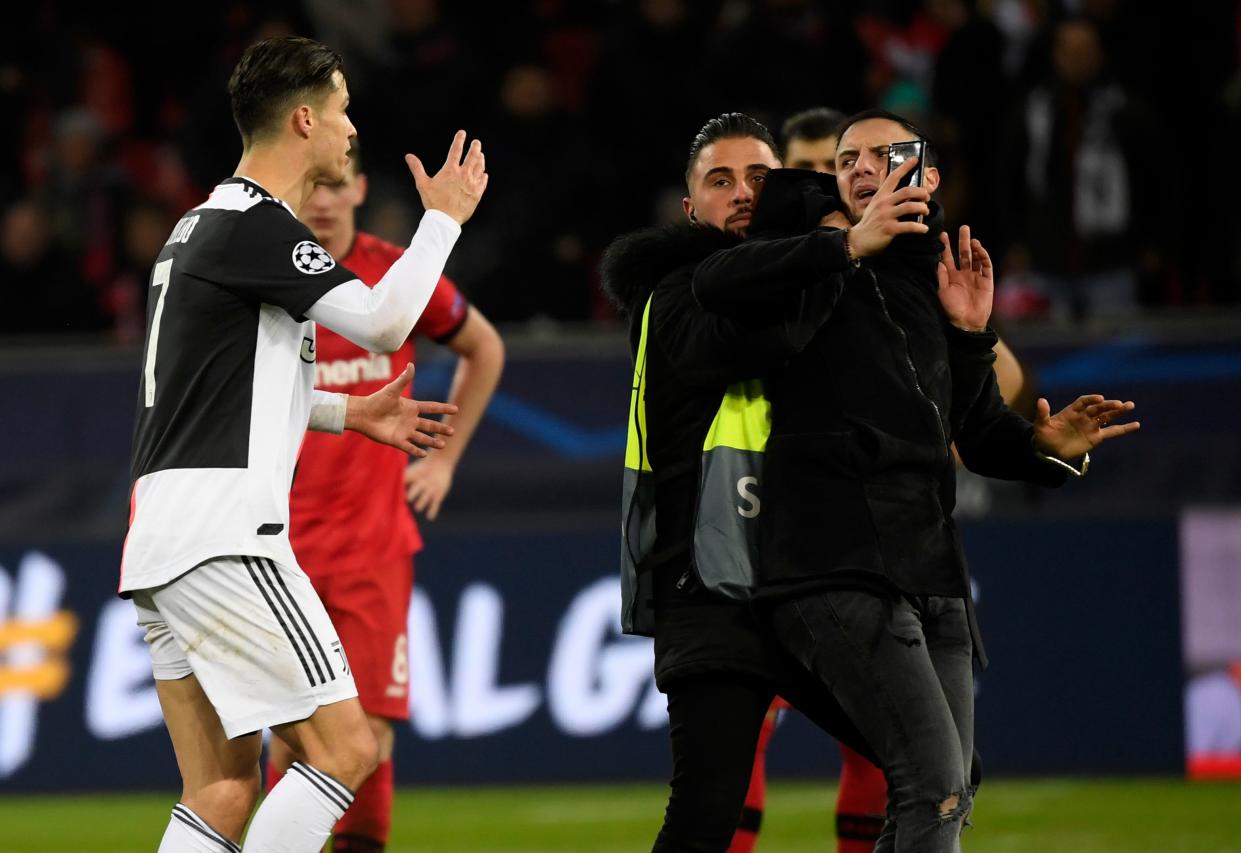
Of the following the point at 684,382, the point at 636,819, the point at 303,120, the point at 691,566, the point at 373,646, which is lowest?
the point at 636,819

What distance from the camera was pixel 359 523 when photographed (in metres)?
6.15

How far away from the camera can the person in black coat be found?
13.9ft

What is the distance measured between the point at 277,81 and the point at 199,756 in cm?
164

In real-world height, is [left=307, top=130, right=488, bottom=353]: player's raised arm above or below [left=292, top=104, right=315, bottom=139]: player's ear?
below

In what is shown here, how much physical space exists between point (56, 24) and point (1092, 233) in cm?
775

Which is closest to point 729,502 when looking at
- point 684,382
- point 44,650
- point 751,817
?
point 684,382

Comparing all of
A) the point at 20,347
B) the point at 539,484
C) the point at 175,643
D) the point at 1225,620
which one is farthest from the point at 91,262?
the point at 175,643

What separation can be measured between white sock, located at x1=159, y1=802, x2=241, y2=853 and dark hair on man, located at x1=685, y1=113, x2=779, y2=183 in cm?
206

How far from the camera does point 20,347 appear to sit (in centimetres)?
1043

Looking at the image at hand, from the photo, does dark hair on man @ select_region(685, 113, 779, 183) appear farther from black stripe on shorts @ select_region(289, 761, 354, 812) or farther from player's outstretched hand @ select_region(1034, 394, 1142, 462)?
black stripe on shorts @ select_region(289, 761, 354, 812)

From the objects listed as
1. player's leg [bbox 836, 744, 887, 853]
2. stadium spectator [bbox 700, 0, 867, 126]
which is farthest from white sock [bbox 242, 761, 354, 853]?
stadium spectator [bbox 700, 0, 867, 126]

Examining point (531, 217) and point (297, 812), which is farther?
point (531, 217)

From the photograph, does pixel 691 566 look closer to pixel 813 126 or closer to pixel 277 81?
pixel 277 81

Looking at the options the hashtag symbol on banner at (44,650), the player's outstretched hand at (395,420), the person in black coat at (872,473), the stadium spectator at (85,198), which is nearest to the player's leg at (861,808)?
the person in black coat at (872,473)
